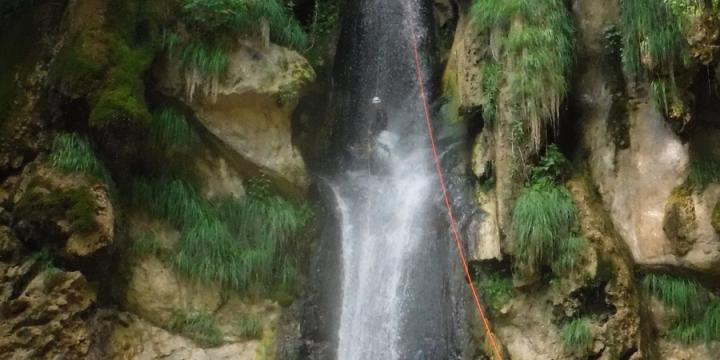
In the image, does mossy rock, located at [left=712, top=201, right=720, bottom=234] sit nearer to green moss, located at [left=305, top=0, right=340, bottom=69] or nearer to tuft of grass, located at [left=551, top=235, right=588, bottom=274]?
tuft of grass, located at [left=551, top=235, right=588, bottom=274]

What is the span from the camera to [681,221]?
19.8 feet

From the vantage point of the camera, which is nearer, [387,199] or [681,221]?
[681,221]

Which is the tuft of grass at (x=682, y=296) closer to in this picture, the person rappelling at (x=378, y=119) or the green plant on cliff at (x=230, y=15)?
the person rappelling at (x=378, y=119)

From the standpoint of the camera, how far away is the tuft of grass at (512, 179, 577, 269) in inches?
248

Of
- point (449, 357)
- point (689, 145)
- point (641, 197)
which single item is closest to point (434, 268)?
point (449, 357)

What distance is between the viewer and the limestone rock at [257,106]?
7480mm

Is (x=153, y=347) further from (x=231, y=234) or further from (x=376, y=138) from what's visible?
(x=376, y=138)

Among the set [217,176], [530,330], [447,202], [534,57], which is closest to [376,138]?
[447,202]

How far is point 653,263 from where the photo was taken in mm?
6234

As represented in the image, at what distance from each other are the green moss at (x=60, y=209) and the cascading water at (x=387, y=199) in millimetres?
3128

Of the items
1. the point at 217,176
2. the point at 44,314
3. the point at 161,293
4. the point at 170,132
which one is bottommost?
the point at 44,314

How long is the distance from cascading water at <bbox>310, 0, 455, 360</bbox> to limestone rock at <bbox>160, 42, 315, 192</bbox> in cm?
111

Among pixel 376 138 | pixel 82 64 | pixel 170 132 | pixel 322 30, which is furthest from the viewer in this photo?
pixel 376 138

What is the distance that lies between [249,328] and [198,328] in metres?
0.57
